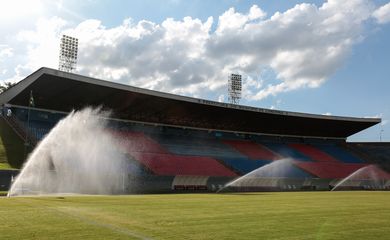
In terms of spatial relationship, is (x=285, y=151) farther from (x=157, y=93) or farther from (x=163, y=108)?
(x=157, y=93)

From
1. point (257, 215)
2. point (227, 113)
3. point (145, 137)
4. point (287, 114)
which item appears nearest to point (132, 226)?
Answer: point (257, 215)

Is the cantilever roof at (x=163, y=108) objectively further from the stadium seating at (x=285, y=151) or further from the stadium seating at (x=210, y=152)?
the stadium seating at (x=285, y=151)

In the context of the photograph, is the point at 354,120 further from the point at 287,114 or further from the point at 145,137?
the point at 145,137

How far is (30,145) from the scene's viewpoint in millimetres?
47312

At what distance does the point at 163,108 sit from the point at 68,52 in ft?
61.8

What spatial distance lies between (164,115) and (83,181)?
84.7 ft

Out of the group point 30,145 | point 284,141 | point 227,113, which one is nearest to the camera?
point 30,145

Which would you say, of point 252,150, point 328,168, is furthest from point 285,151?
point 328,168

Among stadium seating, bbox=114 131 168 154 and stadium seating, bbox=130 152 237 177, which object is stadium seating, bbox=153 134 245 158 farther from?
stadium seating, bbox=130 152 237 177

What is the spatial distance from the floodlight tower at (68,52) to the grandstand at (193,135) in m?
12.2

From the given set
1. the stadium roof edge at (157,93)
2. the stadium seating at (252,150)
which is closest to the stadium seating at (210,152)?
the stadium seating at (252,150)

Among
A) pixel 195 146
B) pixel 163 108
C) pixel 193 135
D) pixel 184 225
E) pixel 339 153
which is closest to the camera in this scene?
pixel 184 225

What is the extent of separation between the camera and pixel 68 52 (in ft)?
220

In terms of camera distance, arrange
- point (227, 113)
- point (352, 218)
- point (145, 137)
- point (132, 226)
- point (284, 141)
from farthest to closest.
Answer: point (284, 141)
point (227, 113)
point (145, 137)
point (352, 218)
point (132, 226)
